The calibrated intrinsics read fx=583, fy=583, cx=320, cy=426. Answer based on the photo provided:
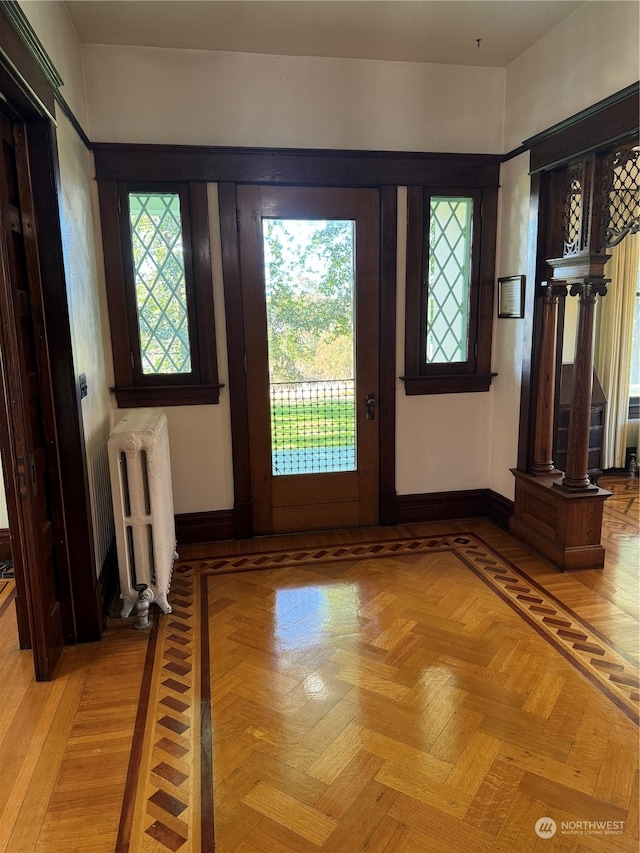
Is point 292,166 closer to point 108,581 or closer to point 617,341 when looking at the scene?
point 108,581

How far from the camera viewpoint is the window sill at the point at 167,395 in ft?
12.0

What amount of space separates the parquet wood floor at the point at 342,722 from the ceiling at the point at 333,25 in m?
3.05

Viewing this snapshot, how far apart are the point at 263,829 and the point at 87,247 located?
287 cm

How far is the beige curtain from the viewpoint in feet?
16.1

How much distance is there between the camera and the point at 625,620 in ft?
9.44

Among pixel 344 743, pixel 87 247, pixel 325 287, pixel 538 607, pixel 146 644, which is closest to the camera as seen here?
pixel 344 743

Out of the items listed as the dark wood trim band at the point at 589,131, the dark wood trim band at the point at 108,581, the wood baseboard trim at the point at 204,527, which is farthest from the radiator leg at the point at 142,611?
the dark wood trim band at the point at 589,131

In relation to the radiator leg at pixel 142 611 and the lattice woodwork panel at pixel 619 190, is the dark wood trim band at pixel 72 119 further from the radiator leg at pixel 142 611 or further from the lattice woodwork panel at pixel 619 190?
the lattice woodwork panel at pixel 619 190

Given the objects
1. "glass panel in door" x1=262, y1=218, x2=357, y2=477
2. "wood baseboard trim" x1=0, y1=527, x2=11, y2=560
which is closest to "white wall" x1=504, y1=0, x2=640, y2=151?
"glass panel in door" x1=262, y1=218, x2=357, y2=477

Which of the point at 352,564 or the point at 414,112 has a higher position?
the point at 414,112

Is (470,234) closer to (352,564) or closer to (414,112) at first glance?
(414,112)

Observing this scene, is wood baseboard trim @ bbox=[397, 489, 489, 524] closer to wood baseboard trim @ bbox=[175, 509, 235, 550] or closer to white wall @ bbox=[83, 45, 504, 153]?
wood baseboard trim @ bbox=[175, 509, 235, 550]

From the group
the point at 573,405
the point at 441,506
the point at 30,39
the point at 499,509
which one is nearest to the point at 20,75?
the point at 30,39

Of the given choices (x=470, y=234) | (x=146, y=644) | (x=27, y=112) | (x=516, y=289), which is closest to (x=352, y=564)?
(x=146, y=644)
